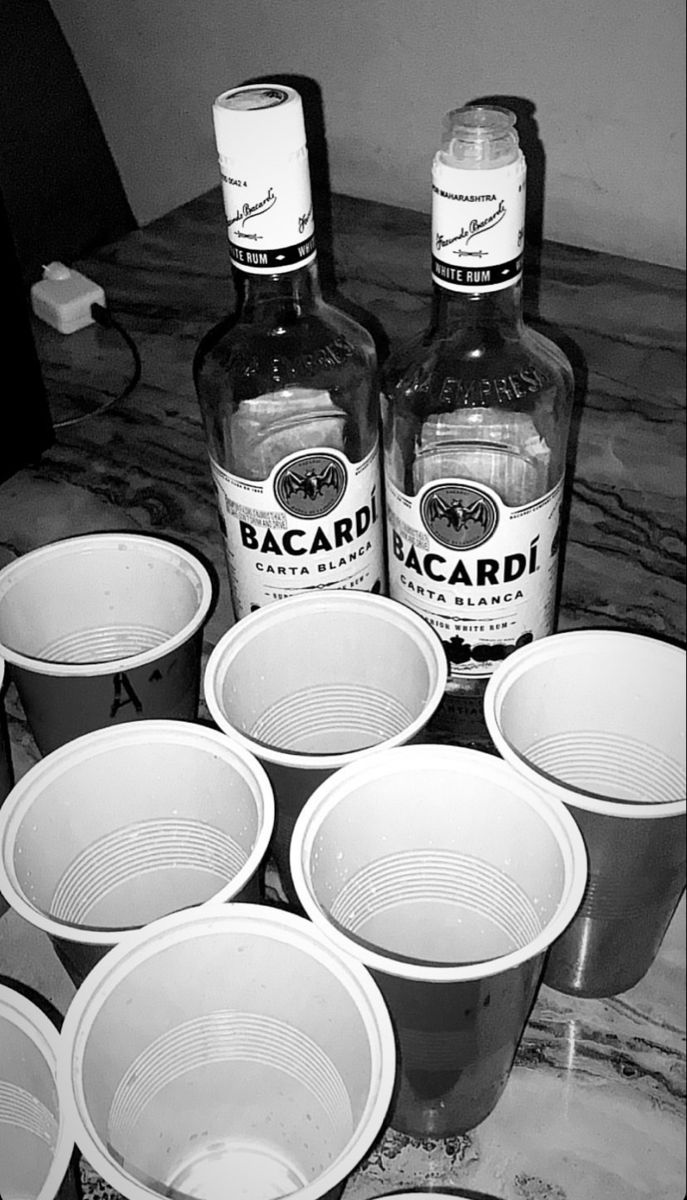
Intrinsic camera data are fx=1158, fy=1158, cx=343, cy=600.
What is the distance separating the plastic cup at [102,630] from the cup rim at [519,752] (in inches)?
6.1

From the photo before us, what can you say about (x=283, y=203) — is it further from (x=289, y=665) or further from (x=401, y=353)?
(x=289, y=665)

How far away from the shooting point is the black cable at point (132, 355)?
0.79 meters

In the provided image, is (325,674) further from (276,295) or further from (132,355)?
(132,355)

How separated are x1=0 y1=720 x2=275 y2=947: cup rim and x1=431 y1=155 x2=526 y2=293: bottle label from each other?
224 mm

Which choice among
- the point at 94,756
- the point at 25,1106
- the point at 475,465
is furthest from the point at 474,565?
the point at 25,1106

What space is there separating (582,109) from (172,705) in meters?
0.34

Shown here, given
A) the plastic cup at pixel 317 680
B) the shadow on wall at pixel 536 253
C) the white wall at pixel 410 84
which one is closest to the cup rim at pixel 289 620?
the plastic cup at pixel 317 680

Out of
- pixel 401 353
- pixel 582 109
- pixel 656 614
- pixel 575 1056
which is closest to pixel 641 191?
pixel 582 109

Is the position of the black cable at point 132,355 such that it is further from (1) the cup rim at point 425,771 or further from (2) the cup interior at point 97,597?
(1) the cup rim at point 425,771

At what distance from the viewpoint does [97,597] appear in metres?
0.66

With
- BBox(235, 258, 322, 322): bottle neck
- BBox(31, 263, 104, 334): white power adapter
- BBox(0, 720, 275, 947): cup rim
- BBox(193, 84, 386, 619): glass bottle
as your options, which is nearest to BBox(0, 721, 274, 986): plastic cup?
BBox(0, 720, 275, 947): cup rim

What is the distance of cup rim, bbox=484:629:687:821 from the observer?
17.9 inches

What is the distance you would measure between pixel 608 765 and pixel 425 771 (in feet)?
0.42

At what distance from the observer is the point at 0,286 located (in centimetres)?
62
